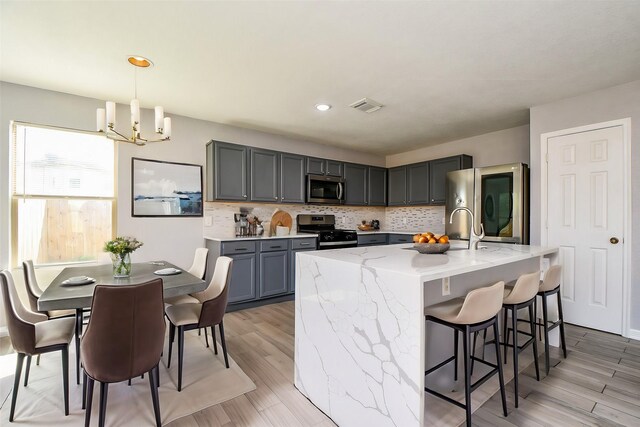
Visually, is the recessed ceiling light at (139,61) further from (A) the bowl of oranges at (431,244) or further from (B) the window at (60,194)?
(A) the bowl of oranges at (431,244)

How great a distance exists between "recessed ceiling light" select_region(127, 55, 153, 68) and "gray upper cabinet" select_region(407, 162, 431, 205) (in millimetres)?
4293

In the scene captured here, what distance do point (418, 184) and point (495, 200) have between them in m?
1.60

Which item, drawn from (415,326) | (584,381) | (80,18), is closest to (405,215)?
(584,381)

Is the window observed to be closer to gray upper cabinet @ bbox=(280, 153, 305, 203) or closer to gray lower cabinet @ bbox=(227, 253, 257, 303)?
gray lower cabinet @ bbox=(227, 253, 257, 303)

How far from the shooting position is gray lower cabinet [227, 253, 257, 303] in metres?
3.79

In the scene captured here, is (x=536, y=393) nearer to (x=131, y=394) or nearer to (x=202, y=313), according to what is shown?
(x=202, y=313)

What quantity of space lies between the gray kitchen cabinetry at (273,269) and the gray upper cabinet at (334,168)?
1569 millimetres

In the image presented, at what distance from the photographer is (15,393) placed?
177 cm

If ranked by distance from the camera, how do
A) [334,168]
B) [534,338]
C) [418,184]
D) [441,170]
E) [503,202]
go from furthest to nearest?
[418,184] < [334,168] < [441,170] < [503,202] < [534,338]

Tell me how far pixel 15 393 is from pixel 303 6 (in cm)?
294

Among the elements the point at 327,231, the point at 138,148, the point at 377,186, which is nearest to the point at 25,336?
the point at 138,148

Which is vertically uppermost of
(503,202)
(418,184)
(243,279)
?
(418,184)

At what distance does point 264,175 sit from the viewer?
4.35 m

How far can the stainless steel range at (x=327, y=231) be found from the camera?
4.66 meters
